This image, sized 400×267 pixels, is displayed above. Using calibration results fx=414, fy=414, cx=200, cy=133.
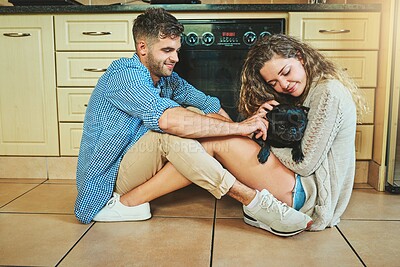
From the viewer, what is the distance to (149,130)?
1713mm

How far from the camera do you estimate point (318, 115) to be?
5.09 ft

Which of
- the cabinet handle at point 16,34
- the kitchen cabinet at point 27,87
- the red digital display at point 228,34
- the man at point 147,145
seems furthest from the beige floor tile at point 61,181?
the red digital display at point 228,34

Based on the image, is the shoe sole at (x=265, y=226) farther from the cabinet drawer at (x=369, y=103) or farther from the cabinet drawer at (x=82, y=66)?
the cabinet drawer at (x=82, y=66)

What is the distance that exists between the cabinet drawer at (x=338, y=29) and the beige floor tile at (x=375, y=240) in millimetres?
996

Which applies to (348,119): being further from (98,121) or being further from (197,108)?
(98,121)

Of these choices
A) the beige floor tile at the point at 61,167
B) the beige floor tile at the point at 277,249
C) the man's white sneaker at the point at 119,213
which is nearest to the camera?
the beige floor tile at the point at 277,249

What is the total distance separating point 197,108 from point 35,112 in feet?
3.26

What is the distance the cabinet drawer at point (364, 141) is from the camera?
2.32m

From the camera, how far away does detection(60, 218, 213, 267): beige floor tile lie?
1394 mm

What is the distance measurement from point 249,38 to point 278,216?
3.62ft

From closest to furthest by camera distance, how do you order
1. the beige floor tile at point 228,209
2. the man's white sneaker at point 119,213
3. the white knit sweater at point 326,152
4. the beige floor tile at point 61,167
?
the white knit sweater at point 326,152, the man's white sneaker at point 119,213, the beige floor tile at point 228,209, the beige floor tile at point 61,167

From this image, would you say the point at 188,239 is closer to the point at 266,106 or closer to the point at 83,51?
the point at 266,106

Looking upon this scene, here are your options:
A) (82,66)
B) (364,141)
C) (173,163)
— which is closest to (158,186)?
(173,163)

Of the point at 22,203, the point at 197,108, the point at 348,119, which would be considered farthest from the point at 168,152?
the point at 22,203
